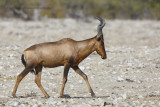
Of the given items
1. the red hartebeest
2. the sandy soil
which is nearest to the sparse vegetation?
the sandy soil

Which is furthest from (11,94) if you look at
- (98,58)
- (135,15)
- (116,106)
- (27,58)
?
(135,15)

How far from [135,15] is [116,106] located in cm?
7647

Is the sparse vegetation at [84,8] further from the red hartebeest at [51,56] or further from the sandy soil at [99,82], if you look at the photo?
the red hartebeest at [51,56]

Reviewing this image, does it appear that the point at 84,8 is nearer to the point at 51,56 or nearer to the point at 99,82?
the point at 99,82

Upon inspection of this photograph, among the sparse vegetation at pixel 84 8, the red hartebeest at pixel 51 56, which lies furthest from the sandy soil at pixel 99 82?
the sparse vegetation at pixel 84 8

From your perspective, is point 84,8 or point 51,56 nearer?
point 51,56

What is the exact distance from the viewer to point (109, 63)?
17.0m

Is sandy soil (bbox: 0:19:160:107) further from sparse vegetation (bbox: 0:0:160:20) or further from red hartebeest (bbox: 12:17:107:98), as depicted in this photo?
sparse vegetation (bbox: 0:0:160:20)

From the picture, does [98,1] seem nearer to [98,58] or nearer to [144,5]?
[144,5]

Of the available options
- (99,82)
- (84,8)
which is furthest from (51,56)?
(84,8)

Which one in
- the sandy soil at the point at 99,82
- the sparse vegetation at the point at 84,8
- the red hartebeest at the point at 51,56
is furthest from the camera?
the sparse vegetation at the point at 84,8

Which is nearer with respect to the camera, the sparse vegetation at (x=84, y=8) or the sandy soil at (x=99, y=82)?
the sandy soil at (x=99, y=82)

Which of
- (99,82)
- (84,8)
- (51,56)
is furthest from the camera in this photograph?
(84,8)

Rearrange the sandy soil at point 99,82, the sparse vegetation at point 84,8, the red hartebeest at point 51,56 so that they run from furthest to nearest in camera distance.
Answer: the sparse vegetation at point 84,8
the red hartebeest at point 51,56
the sandy soil at point 99,82
